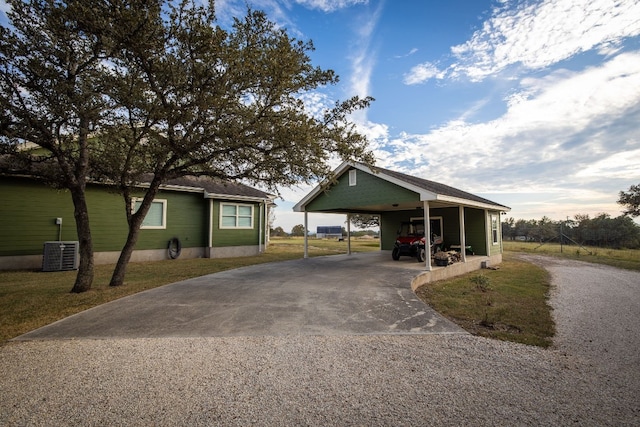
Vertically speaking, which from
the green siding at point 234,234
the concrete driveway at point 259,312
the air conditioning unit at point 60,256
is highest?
the green siding at point 234,234

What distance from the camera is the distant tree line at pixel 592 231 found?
35.5 metres

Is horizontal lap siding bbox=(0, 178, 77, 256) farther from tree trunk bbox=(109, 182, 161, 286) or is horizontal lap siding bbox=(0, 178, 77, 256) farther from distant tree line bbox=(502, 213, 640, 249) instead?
distant tree line bbox=(502, 213, 640, 249)

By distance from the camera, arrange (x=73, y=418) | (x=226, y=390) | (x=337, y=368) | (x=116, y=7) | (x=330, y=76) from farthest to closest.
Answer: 1. (x=330, y=76)
2. (x=116, y=7)
3. (x=337, y=368)
4. (x=226, y=390)
5. (x=73, y=418)

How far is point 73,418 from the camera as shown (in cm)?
242

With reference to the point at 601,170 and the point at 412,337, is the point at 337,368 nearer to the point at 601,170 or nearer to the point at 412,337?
the point at 412,337

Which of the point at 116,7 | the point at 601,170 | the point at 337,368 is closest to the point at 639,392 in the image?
the point at 337,368

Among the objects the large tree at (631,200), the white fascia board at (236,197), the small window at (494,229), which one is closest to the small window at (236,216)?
the white fascia board at (236,197)

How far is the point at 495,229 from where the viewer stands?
16359mm

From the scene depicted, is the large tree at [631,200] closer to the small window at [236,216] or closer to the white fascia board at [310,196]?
the white fascia board at [310,196]

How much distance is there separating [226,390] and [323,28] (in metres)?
10.1

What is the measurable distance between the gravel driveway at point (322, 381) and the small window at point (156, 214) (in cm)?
1086

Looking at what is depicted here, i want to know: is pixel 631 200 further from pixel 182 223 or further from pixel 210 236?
pixel 182 223

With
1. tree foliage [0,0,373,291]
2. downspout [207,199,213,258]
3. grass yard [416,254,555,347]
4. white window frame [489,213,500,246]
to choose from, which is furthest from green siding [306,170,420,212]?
white window frame [489,213,500,246]

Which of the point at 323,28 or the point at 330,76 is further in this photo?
the point at 323,28
